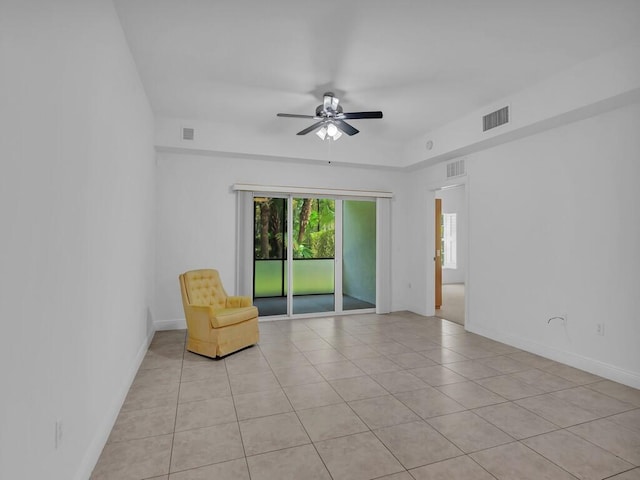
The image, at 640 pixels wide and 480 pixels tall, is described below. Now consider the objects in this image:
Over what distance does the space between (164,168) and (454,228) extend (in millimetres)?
8180

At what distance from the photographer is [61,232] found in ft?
5.44

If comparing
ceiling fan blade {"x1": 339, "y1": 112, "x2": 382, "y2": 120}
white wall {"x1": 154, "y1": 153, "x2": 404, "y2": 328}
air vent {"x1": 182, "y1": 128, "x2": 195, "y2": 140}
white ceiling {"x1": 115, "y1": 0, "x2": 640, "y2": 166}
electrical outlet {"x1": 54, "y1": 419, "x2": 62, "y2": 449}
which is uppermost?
white ceiling {"x1": 115, "y1": 0, "x2": 640, "y2": 166}

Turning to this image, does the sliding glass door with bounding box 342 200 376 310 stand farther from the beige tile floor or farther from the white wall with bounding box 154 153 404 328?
the beige tile floor

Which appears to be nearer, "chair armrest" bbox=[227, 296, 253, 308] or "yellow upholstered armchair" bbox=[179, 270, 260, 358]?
"yellow upholstered armchair" bbox=[179, 270, 260, 358]

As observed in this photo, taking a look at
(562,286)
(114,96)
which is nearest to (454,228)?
(562,286)

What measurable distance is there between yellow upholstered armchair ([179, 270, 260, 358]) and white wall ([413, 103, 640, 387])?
10.6ft

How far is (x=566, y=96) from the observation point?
3.50 metres

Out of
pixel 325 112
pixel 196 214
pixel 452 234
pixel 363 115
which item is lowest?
pixel 452 234

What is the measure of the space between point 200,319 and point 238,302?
0.68 meters

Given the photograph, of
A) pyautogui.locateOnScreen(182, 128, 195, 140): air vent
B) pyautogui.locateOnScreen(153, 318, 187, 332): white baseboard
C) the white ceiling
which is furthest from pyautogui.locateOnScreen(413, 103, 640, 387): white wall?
pyautogui.locateOnScreen(153, 318, 187, 332): white baseboard

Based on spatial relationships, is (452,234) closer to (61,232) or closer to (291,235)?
(291,235)

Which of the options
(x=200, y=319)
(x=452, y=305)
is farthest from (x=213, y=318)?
(x=452, y=305)

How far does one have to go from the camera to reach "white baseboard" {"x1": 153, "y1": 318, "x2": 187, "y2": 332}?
5195mm

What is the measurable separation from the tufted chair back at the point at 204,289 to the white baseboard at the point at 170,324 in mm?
997
